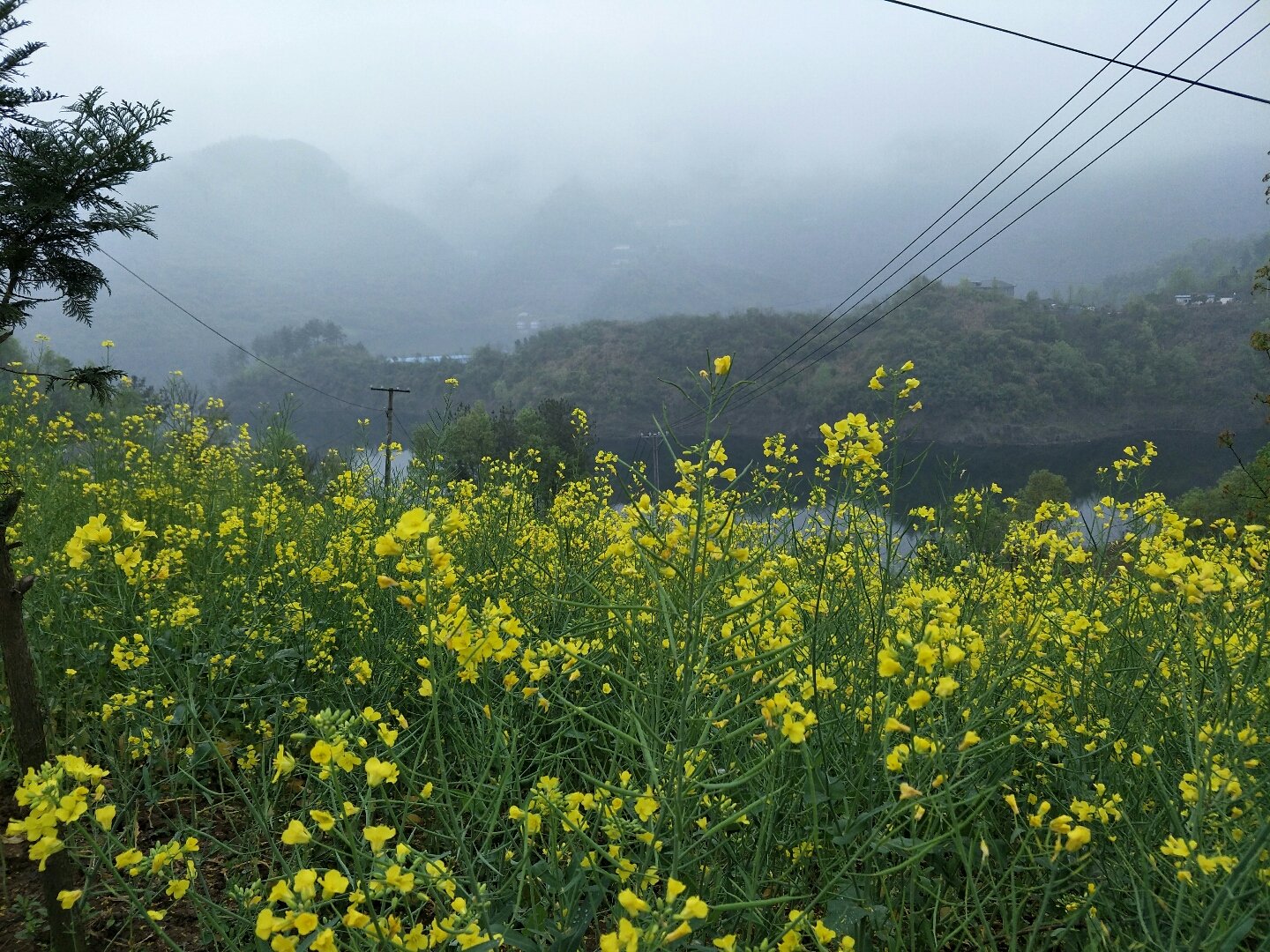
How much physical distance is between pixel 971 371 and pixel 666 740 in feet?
215

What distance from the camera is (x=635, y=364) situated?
7675 centimetres

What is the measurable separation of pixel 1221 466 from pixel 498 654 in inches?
2510

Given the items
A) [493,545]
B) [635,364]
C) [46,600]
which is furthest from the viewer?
[635,364]

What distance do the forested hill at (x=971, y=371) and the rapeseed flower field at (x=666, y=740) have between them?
1914 inches

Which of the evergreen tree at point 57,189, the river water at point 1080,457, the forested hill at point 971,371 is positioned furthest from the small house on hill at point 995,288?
the evergreen tree at point 57,189

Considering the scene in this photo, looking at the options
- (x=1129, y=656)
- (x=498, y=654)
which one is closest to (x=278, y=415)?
(x=498, y=654)

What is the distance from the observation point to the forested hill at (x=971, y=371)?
59.4 meters

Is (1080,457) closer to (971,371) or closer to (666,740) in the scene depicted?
(971,371)

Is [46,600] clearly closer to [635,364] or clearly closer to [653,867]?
[653,867]

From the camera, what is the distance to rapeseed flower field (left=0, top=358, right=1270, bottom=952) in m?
1.23

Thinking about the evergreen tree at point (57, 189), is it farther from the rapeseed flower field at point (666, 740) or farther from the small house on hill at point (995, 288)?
the small house on hill at point (995, 288)

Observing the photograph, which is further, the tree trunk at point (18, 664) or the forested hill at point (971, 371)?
the forested hill at point (971, 371)

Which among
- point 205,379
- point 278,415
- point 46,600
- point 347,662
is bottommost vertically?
point 347,662

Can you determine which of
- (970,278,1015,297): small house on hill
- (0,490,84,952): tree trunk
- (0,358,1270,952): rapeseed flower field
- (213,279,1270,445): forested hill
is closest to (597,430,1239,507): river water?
(213,279,1270,445): forested hill
